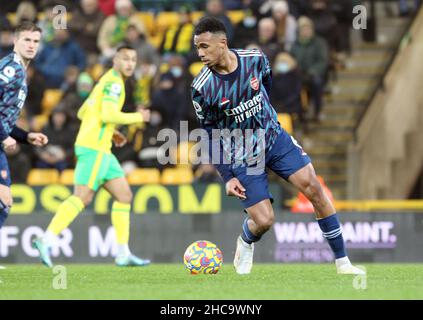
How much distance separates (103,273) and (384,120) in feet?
26.7

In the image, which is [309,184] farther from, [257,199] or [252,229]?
[252,229]

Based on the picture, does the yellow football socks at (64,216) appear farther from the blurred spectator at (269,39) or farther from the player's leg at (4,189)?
the blurred spectator at (269,39)

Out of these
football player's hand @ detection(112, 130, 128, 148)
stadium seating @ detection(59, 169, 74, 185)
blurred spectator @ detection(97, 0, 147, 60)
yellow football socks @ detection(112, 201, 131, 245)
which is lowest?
yellow football socks @ detection(112, 201, 131, 245)

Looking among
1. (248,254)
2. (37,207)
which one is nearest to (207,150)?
(248,254)

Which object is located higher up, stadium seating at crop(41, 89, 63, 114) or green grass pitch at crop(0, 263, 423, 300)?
stadium seating at crop(41, 89, 63, 114)

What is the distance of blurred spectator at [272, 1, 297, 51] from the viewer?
1802 cm

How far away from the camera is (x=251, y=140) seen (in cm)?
987

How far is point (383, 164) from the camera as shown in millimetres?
17875

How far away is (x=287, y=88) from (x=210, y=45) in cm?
762

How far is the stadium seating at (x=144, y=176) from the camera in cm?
1633

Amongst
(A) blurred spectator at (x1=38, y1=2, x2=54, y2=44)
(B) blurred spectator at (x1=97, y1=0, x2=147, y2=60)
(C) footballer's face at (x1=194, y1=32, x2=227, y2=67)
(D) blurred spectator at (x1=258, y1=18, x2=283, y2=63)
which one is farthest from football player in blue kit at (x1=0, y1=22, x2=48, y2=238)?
(A) blurred spectator at (x1=38, y1=2, x2=54, y2=44)

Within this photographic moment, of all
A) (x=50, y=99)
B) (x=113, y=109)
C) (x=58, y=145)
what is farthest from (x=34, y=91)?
(x=113, y=109)

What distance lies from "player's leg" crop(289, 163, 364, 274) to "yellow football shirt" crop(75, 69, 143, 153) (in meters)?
2.86

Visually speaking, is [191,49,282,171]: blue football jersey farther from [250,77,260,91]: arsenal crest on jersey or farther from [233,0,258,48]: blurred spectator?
[233,0,258,48]: blurred spectator
